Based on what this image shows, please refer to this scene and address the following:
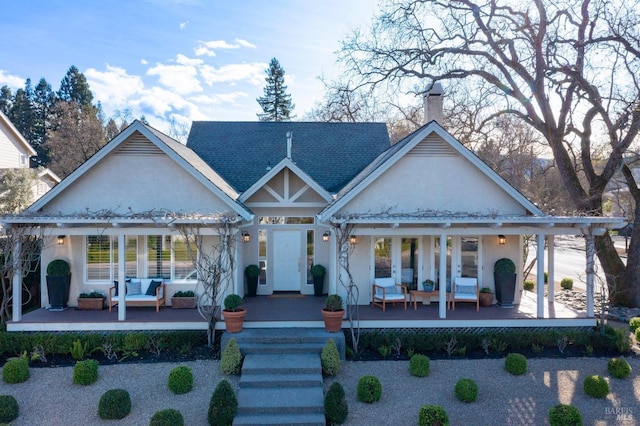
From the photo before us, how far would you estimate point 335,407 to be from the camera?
24.8 ft

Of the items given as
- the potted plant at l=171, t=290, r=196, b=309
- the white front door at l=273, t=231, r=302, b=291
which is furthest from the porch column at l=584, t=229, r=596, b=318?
the potted plant at l=171, t=290, r=196, b=309

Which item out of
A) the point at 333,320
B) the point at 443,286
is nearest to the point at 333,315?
the point at 333,320

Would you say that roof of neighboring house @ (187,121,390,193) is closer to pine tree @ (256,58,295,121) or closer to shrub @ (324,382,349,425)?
shrub @ (324,382,349,425)

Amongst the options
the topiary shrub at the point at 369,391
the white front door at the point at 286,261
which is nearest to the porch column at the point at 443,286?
the topiary shrub at the point at 369,391

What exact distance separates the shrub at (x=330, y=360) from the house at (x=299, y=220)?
7.14 feet

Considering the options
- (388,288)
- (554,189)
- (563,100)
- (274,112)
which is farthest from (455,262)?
(274,112)

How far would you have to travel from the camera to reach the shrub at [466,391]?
26.9 feet

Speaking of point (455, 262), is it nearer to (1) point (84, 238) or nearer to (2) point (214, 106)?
(1) point (84, 238)

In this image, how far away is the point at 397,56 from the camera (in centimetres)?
1859

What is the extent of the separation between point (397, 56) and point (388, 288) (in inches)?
440

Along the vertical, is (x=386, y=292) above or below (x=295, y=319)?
above

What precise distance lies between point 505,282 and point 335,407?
7.67m

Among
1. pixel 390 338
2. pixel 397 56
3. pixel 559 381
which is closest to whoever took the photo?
pixel 559 381

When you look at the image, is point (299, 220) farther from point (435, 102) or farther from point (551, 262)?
point (551, 262)
